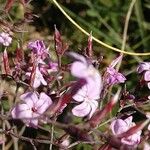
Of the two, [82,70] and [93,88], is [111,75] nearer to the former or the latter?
[93,88]

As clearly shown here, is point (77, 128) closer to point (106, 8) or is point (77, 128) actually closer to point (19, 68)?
point (19, 68)

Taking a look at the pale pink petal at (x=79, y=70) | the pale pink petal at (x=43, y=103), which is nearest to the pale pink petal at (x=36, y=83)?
the pale pink petal at (x=43, y=103)

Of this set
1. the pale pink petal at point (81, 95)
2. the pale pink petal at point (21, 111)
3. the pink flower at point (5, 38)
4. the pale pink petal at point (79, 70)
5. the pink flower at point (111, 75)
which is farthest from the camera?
the pink flower at point (5, 38)

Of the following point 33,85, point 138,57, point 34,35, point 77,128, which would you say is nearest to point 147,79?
point 33,85

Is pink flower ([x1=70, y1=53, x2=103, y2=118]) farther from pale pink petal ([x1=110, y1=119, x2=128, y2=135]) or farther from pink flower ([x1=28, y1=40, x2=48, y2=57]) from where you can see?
pink flower ([x1=28, y1=40, x2=48, y2=57])

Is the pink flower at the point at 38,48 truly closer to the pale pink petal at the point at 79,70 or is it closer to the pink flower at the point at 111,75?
the pink flower at the point at 111,75
